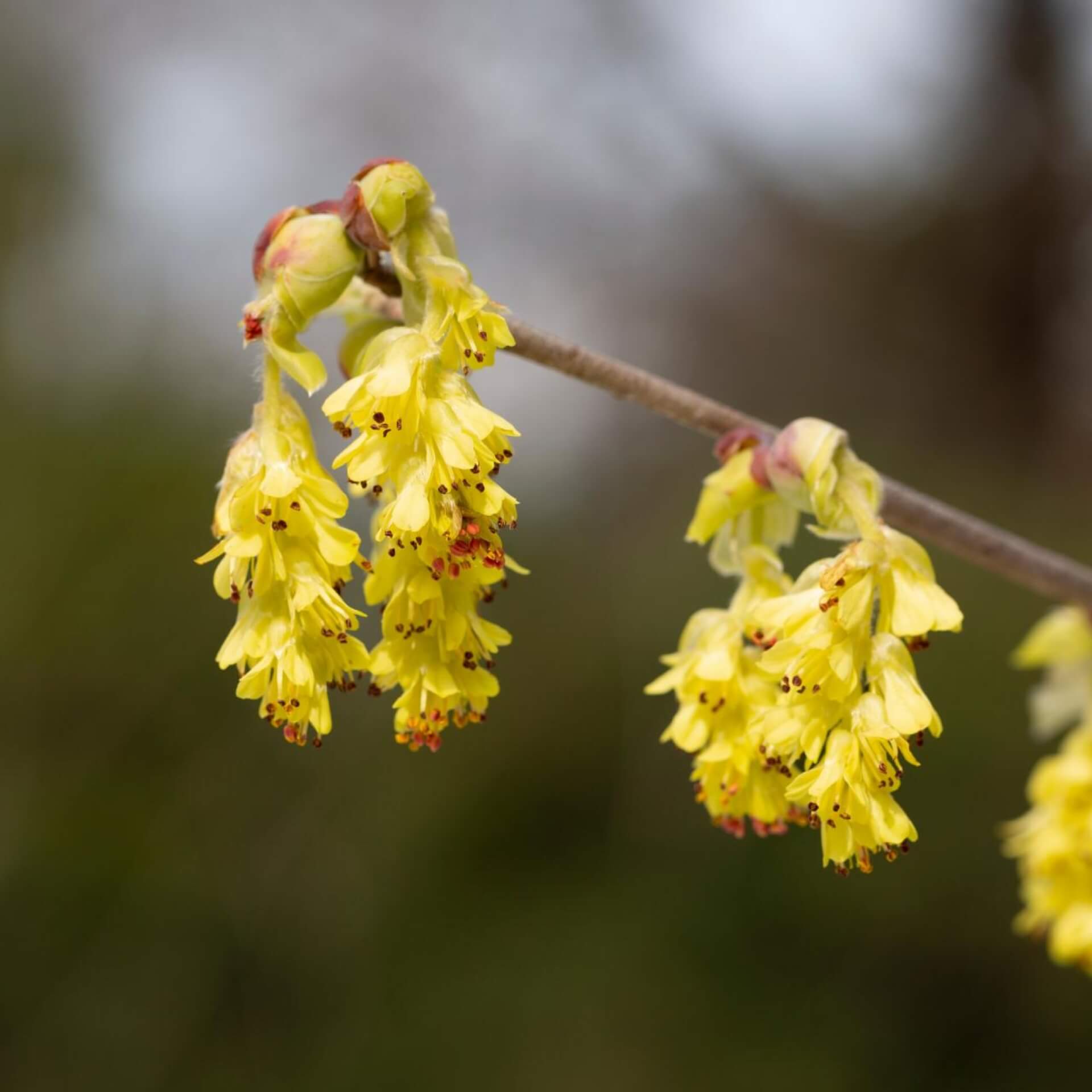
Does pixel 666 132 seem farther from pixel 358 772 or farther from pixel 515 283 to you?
pixel 358 772

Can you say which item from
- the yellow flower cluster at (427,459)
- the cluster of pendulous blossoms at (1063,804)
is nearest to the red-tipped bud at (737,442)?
the yellow flower cluster at (427,459)

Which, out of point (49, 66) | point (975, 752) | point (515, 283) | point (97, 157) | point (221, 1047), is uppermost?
point (515, 283)

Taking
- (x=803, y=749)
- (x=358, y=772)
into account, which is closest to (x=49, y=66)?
(x=358, y=772)

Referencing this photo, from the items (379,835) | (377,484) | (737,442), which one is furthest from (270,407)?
(379,835)

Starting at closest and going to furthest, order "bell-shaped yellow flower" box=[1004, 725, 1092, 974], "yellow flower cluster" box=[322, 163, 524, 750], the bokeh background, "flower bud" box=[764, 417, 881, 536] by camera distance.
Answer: "yellow flower cluster" box=[322, 163, 524, 750] < "flower bud" box=[764, 417, 881, 536] < "bell-shaped yellow flower" box=[1004, 725, 1092, 974] < the bokeh background

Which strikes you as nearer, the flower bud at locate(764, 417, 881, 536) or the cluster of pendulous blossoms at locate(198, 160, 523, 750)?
the cluster of pendulous blossoms at locate(198, 160, 523, 750)

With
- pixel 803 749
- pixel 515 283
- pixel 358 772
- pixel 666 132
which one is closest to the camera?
pixel 803 749

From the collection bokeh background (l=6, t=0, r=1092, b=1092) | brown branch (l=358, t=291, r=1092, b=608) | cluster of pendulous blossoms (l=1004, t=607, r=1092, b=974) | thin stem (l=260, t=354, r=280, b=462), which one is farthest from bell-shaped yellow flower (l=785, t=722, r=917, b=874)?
bokeh background (l=6, t=0, r=1092, b=1092)

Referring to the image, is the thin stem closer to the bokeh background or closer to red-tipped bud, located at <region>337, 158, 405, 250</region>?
red-tipped bud, located at <region>337, 158, 405, 250</region>
